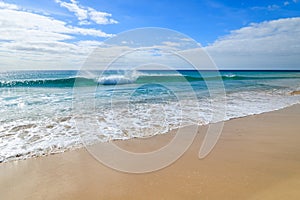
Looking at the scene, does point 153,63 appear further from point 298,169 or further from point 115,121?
point 298,169

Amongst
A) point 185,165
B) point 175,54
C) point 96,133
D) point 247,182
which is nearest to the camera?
point 247,182

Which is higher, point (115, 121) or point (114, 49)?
point (114, 49)

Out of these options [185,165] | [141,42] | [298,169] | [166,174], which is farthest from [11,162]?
[298,169]

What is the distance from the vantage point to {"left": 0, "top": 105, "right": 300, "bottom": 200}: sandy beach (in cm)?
305

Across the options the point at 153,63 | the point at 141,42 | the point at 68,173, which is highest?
the point at 141,42

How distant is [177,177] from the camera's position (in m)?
3.49

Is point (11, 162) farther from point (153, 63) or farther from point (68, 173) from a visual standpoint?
point (153, 63)

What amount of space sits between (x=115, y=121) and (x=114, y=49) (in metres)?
2.84

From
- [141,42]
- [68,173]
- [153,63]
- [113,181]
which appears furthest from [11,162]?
[153,63]

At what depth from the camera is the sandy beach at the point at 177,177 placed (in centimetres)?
305

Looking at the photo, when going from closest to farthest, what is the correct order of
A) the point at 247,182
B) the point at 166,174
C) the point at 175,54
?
the point at 247,182 < the point at 166,174 < the point at 175,54

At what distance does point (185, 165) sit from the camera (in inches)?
156

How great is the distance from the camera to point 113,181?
342cm

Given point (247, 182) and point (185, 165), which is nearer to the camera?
point (247, 182)
